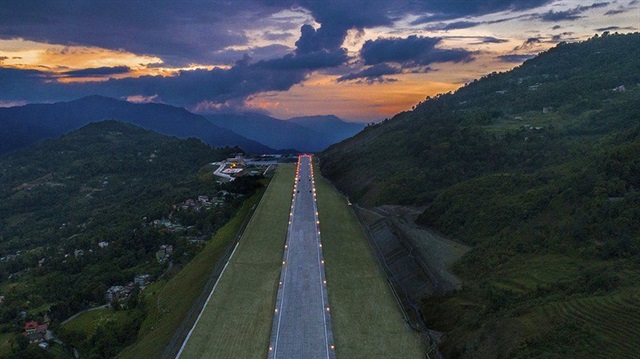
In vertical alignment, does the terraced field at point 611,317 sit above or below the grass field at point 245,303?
above

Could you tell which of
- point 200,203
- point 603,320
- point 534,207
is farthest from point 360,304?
point 200,203

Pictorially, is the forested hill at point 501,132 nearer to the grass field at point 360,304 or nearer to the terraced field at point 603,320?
the grass field at point 360,304

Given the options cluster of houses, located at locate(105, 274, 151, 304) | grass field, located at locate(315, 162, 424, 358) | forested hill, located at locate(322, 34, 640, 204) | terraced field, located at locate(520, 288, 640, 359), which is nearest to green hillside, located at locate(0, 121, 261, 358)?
cluster of houses, located at locate(105, 274, 151, 304)

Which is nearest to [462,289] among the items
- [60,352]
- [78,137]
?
[60,352]

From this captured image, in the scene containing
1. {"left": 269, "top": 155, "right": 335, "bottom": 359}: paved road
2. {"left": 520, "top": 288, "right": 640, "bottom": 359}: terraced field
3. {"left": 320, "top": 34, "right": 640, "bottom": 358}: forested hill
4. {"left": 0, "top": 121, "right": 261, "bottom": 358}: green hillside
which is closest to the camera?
{"left": 520, "top": 288, "right": 640, "bottom": 359}: terraced field

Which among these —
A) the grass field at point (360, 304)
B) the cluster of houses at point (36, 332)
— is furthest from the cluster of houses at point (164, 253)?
the grass field at point (360, 304)

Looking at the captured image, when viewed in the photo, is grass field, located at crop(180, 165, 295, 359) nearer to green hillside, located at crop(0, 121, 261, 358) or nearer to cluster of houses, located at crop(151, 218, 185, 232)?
green hillside, located at crop(0, 121, 261, 358)

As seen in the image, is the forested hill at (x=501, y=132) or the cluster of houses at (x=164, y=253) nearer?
the cluster of houses at (x=164, y=253)
